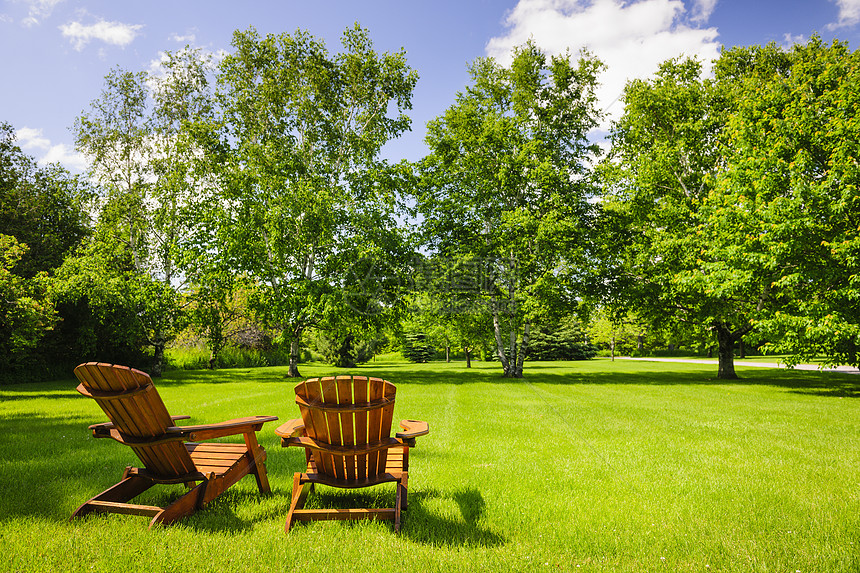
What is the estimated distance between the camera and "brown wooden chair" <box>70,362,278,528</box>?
328 centimetres

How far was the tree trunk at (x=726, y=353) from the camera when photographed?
765 inches

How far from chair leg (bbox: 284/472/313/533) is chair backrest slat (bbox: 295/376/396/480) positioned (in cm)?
35

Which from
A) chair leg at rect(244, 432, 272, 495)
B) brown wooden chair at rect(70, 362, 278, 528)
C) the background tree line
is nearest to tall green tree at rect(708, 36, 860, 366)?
the background tree line

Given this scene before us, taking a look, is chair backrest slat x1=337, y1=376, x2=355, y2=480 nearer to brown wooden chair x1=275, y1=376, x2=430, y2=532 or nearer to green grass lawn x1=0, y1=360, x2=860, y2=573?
brown wooden chair x1=275, y1=376, x2=430, y2=532

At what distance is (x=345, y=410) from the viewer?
10.7 feet

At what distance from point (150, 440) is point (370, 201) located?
17853 millimetres

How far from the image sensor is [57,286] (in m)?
16.5

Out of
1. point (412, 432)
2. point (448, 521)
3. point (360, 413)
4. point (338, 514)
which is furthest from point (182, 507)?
point (448, 521)

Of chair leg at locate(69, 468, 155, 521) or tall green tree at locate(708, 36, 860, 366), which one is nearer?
chair leg at locate(69, 468, 155, 521)

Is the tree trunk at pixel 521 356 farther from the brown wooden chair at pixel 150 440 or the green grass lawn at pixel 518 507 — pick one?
the brown wooden chair at pixel 150 440

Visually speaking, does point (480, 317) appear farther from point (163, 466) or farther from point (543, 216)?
point (163, 466)

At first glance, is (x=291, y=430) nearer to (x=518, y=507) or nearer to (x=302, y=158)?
(x=518, y=507)

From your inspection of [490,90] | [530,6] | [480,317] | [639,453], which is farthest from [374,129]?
[639,453]

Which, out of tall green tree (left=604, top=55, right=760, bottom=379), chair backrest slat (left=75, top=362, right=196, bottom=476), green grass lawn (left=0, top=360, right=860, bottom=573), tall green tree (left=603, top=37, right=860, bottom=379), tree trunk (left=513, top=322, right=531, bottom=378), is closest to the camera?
green grass lawn (left=0, top=360, right=860, bottom=573)
